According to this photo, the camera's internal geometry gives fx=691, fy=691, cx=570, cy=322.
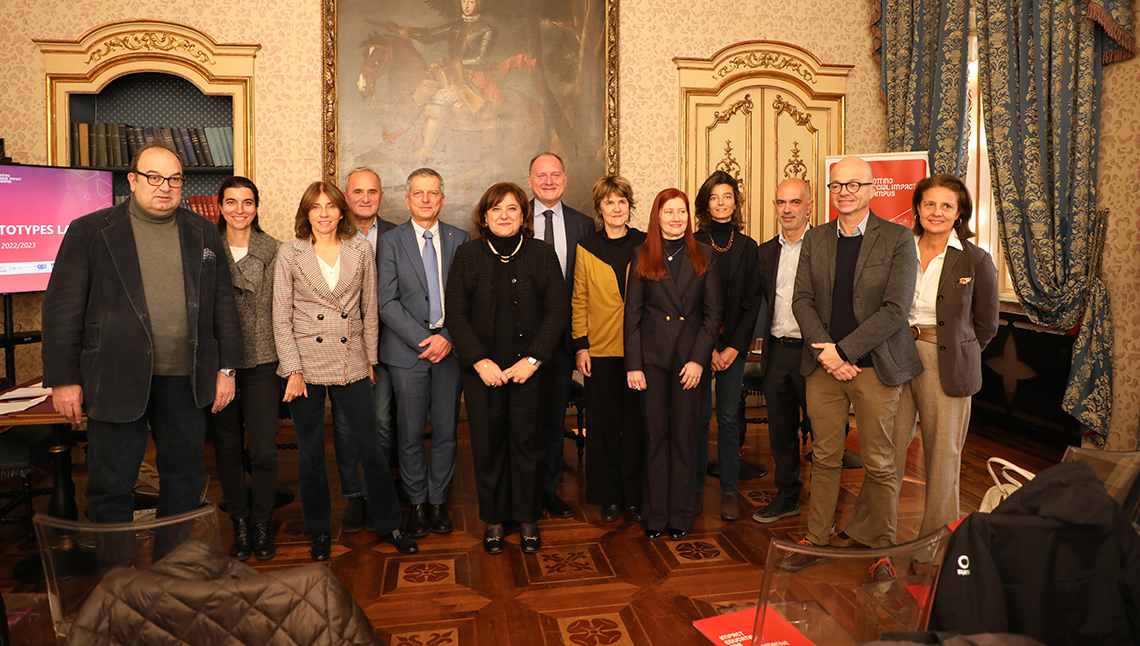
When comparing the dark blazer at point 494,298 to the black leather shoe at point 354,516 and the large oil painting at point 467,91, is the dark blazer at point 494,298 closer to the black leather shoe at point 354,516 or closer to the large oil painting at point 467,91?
the black leather shoe at point 354,516

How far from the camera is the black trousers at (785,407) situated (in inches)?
129

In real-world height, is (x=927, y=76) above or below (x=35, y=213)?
above

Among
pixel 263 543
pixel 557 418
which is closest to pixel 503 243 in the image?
pixel 557 418

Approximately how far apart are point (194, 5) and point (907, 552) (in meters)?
5.54

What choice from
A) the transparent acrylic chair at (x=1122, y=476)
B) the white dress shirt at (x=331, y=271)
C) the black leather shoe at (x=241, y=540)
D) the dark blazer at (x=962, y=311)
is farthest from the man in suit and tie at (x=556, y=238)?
the transparent acrylic chair at (x=1122, y=476)

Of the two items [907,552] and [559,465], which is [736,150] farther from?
[907,552]

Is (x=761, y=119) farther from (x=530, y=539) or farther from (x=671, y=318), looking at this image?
(x=530, y=539)

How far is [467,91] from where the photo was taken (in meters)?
5.21

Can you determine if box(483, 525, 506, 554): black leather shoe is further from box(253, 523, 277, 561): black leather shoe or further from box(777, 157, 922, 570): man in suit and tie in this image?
box(777, 157, 922, 570): man in suit and tie

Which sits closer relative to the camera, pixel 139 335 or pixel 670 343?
pixel 139 335

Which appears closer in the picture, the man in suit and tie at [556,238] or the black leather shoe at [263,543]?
the black leather shoe at [263,543]

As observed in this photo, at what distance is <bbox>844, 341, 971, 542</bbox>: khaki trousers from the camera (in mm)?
2758

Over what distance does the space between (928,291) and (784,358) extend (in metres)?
0.72

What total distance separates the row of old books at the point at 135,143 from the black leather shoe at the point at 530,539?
3650mm
